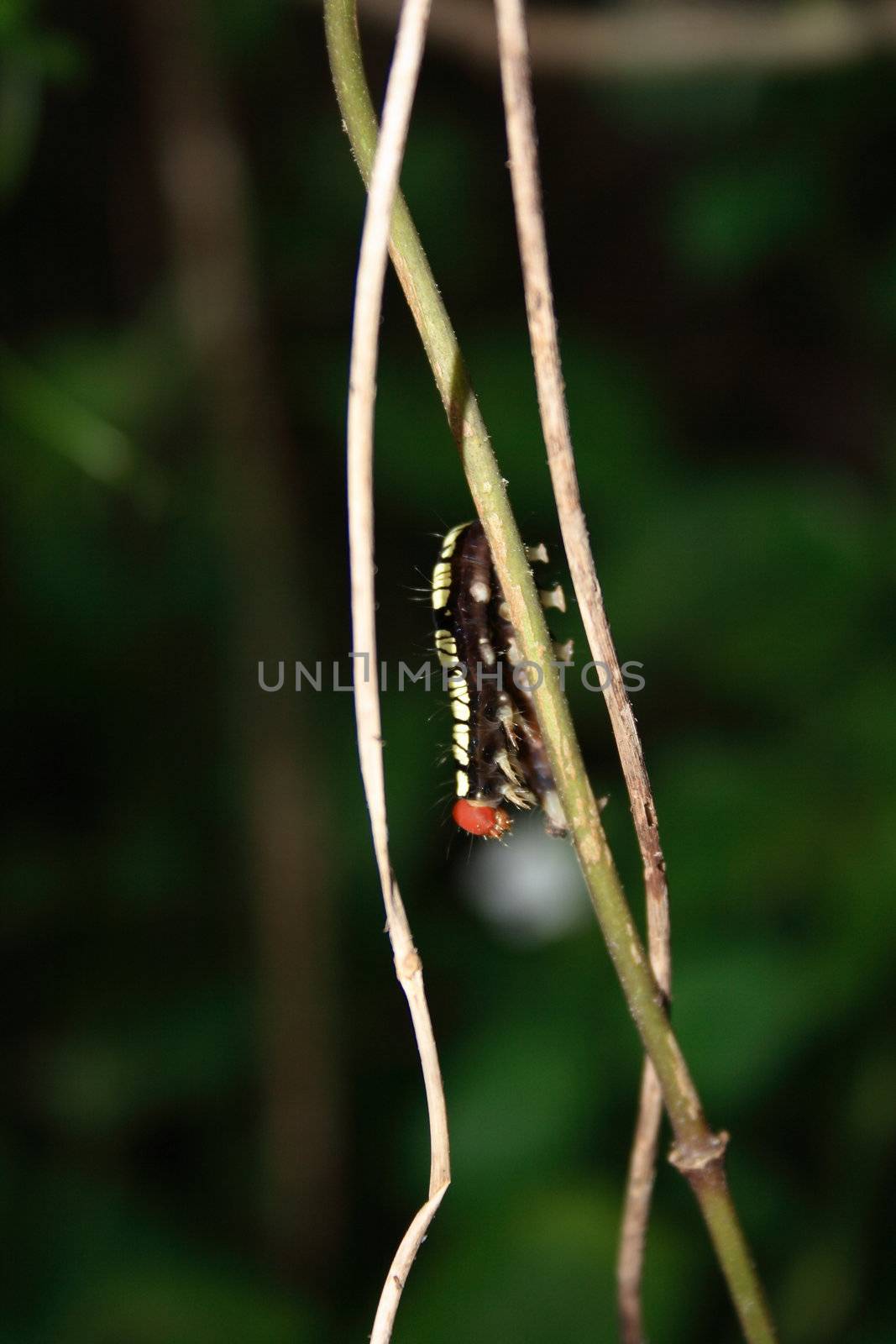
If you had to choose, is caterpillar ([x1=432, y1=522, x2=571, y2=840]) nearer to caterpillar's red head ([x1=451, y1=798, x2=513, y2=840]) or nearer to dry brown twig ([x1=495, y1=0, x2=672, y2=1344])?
caterpillar's red head ([x1=451, y1=798, x2=513, y2=840])

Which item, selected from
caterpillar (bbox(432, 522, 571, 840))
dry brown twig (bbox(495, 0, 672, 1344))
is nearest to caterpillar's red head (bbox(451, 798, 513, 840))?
caterpillar (bbox(432, 522, 571, 840))

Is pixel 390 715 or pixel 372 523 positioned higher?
pixel 390 715

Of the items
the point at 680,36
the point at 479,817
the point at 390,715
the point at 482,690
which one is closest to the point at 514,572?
the point at 482,690

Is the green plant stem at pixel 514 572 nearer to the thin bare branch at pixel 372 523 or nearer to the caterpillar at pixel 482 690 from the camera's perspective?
the thin bare branch at pixel 372 523

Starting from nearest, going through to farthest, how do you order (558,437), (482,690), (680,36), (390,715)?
(558,437)
(482,690)
(680,36)
(390,715)

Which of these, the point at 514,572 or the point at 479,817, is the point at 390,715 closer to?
the point at 479,817

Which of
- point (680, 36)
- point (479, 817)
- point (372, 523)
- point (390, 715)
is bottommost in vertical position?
point (479, 817)
